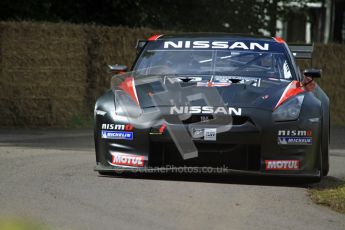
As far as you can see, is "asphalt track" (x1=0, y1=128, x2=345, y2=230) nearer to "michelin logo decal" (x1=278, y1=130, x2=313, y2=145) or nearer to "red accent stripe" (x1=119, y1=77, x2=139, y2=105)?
"michelin logo decal" (x1=278, y1=130, x2=313, y2=145)

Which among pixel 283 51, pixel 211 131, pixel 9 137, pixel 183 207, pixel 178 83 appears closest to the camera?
pixel 183 207

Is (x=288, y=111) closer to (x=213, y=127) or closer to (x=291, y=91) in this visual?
(x=291, y=91)

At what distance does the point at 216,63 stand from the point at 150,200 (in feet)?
9.06

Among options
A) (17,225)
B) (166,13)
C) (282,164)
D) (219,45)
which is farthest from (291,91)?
(166,13)

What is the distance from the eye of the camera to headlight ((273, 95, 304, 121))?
27.7 ft

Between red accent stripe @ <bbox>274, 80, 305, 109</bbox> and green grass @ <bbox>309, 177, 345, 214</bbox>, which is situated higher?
red accent stripe @ <bbox>274, 80, 305, 109</bbox>

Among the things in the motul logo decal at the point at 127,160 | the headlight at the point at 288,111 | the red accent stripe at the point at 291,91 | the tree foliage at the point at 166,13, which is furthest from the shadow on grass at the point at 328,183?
the tree foliage at the point at 166,13

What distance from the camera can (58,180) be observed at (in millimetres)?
8648

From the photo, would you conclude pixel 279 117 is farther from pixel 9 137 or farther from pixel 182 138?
pixel 9 137

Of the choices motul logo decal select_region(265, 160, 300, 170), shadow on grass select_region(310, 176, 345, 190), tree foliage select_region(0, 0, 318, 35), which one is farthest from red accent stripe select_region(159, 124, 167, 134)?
tree foliage select_region(0, 0, 318, 35)

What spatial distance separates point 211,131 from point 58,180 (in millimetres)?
1569

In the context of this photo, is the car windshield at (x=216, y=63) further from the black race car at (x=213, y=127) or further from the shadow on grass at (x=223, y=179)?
the shadow on grass at (x=223, y=179)

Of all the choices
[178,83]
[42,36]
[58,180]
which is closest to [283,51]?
A: [178,83]

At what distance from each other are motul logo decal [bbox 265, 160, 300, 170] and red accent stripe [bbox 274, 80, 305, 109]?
523 mm
